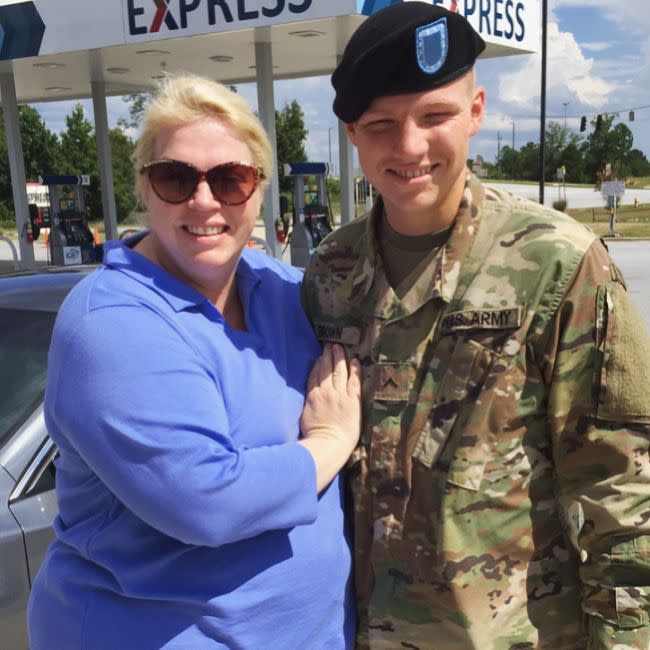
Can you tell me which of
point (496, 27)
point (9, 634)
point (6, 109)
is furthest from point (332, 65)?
point (9, 634)

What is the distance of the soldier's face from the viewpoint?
1452mm

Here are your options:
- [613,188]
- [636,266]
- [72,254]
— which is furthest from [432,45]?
[613,188]

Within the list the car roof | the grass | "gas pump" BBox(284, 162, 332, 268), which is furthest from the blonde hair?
the grass

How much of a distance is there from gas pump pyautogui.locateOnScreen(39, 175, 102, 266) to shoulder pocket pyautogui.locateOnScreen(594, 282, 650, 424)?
1439 cm

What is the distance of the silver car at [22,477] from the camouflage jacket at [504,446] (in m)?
1.03

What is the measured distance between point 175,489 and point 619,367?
31.6 inches

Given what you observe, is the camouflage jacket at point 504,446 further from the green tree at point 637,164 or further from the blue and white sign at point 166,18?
the green tree at point 637,164

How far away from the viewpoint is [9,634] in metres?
2.14

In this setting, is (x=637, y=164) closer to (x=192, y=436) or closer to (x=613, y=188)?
(x=613, y=188)

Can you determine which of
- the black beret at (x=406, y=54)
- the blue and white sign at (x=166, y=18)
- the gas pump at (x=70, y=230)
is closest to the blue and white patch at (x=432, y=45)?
the black beret at (x=406, y=54)

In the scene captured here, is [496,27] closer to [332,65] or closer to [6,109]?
[332,65]

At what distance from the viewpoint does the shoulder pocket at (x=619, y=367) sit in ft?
4.46

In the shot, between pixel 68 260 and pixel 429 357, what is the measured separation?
14.5 metres

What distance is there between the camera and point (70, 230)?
15.0m
